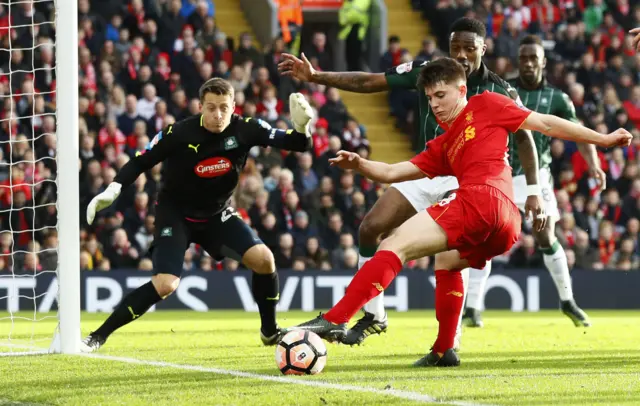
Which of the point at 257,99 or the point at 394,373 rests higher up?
the point at 257,99

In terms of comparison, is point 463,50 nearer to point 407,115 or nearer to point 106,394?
point 106,394

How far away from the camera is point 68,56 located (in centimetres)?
762

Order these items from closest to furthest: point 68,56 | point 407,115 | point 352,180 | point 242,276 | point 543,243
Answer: point 68,56, point 543,243, point 242,276, point 352,180, point 407,115

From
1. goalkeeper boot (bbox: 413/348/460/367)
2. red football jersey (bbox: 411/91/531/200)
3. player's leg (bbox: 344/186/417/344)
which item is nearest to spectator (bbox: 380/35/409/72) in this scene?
player's leg (bbox: 344/186/417/344)

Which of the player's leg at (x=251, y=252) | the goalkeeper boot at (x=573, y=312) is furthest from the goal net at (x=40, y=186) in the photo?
the goalkeeper boot at (x=573, y=312)

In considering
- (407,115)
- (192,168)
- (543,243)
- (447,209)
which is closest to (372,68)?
(407,115)

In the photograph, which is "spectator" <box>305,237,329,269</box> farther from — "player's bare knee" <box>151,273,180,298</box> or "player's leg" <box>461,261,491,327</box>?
"player's bare knee" <box>151,273,180,298</box>

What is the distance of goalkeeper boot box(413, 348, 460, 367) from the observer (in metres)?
6.79

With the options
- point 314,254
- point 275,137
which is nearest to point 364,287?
point 275,137

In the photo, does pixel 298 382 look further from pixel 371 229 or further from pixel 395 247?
pixel 371 229

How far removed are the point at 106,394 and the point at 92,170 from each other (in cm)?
965

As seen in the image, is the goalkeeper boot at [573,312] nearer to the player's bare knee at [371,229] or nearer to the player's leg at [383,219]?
the player's leg at [383,219]

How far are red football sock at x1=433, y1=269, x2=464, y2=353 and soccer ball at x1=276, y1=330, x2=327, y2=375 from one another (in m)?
0.81

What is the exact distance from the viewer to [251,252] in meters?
8.25
